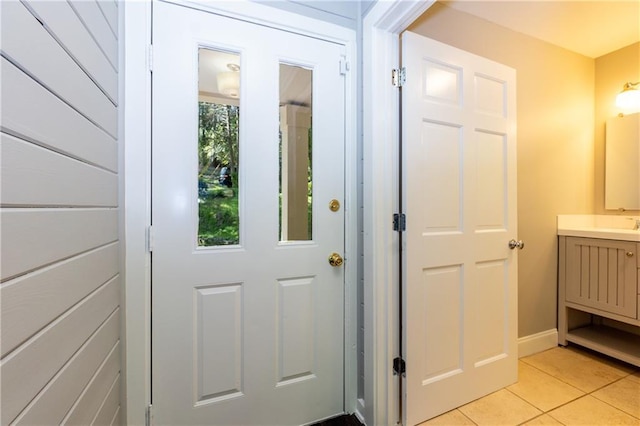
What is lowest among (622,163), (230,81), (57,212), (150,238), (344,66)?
(150,238)

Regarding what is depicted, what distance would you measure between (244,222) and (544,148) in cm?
235

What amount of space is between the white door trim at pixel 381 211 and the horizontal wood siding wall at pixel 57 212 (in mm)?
1113

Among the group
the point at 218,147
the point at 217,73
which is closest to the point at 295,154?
the point at 218,147

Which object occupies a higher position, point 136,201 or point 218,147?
point 218,147

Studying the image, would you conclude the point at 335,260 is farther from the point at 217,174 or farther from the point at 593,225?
the point at 593,225

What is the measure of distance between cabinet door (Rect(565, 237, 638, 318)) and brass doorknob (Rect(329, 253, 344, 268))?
2.03 meters

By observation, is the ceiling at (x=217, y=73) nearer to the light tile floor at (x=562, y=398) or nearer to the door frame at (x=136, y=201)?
the door frame at (x=136, y=201)

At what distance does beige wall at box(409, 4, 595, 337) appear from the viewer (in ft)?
7.04

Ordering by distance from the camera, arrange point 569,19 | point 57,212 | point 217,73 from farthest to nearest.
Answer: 1. point 569,19
2. point 217,73
3. point 57,212

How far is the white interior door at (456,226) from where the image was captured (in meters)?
1.49

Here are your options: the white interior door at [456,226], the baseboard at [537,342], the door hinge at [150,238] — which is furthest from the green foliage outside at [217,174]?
the baseboard at [537,342]

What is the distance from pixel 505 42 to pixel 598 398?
2377mm

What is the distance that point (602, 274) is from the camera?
2125mm

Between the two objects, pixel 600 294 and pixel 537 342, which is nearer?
pixel 600 294
